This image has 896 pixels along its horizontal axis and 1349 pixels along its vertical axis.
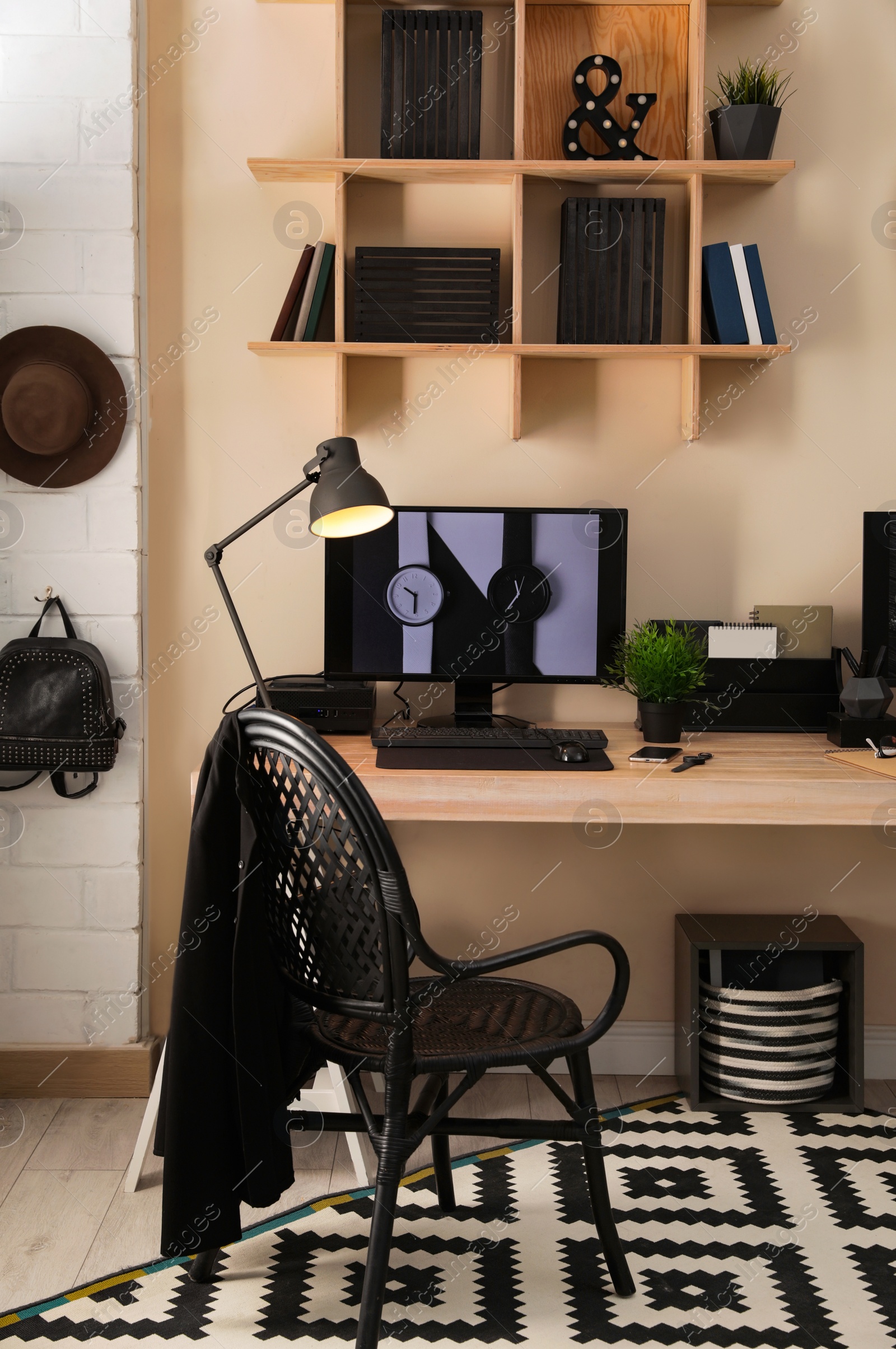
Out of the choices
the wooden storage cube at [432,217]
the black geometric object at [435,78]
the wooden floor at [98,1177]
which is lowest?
the wooden floor at [98,1177]

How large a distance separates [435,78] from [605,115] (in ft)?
1.23

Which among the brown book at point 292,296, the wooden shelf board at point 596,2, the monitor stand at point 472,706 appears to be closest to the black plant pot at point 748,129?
the wooden shelf board at point 596,2

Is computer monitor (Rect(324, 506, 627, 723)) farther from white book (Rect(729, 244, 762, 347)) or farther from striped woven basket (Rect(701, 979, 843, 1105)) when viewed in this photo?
striped woven basket (Rect(701, 979, 843, 1105))

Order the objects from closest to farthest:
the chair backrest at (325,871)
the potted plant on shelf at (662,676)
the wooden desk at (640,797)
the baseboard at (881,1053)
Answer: the chair backrest at (325,871) → the wooden desk at (640,797) → the potted plant on shelf at (662,676) → the baseboard at (881,1053)

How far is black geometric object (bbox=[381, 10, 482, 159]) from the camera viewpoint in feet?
7.64

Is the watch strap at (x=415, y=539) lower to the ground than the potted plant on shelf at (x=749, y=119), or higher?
lower

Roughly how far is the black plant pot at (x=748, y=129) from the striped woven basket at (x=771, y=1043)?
180 centimetres

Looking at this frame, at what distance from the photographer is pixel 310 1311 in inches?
66.4

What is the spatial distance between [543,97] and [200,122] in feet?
2.54

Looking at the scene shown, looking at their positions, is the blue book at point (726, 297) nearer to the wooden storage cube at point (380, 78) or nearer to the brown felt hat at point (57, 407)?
the wooden storage cube at point (380, 78)

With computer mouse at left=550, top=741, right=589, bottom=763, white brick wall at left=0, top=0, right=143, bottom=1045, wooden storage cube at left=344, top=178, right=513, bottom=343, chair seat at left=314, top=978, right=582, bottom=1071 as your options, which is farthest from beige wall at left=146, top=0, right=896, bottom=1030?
chair seat at left=314, top=978, right=582, bottom=1071

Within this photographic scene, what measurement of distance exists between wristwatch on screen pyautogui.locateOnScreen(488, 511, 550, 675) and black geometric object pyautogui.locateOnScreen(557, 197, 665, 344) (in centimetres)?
43

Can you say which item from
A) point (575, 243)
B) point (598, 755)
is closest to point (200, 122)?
point (575, 243)

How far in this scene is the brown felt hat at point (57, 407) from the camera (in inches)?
92.0
